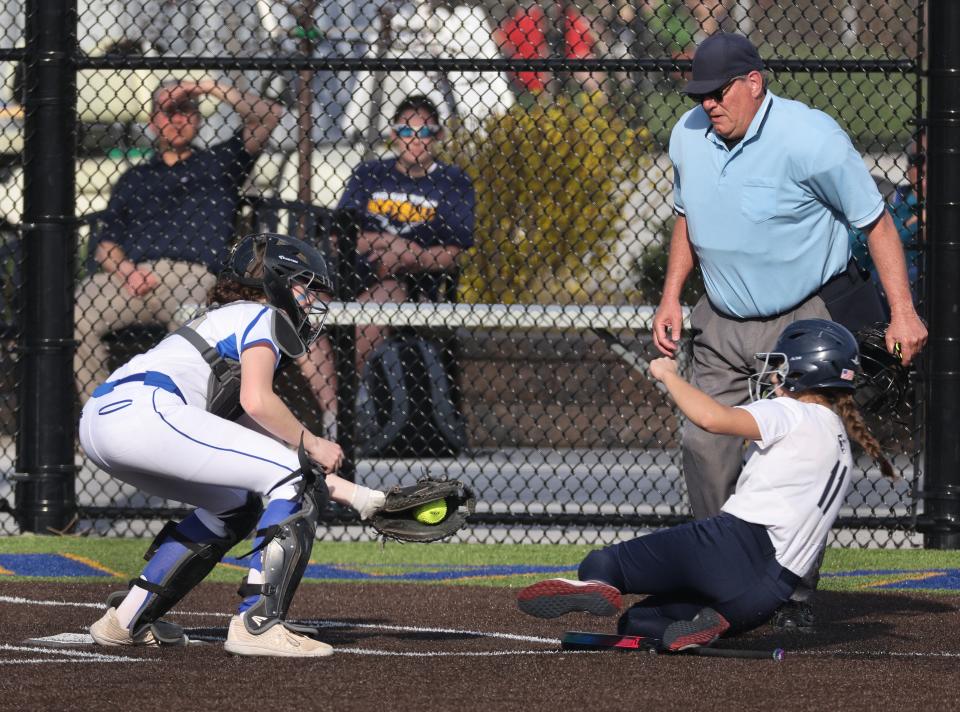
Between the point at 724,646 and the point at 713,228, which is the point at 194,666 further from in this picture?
the point at 713,228

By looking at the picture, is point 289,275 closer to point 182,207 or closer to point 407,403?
point 182,207

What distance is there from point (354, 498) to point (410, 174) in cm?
489

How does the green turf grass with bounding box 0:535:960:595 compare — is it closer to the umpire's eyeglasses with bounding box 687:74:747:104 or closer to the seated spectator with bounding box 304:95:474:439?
the seated spectator with bounding box 304:95:474:439

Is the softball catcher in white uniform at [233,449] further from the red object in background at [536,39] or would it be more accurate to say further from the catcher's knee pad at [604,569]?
the red object in background at [536,39]

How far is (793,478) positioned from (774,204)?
1.20 meters

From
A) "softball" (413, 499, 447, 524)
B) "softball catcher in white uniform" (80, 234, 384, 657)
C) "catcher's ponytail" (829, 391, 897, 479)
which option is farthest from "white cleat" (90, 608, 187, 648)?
"catcher's ponytail" (829, 391, 897, 479)

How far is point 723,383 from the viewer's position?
5.90 metres

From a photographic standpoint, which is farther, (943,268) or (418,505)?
(943,268)

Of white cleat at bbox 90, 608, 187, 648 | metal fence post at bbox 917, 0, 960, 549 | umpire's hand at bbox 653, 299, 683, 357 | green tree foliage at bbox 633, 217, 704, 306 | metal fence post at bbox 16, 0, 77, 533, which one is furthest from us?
green tree foliage at bbox 633, 217, 704, 306

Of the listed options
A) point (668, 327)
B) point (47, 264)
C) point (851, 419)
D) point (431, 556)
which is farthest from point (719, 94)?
point (47, 264)

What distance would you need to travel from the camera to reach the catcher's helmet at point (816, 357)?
500cm

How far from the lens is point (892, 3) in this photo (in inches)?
535

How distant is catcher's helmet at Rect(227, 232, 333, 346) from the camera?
5.18 metres

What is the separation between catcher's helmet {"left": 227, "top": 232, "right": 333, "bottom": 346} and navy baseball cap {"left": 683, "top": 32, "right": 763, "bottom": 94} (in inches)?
57.1
